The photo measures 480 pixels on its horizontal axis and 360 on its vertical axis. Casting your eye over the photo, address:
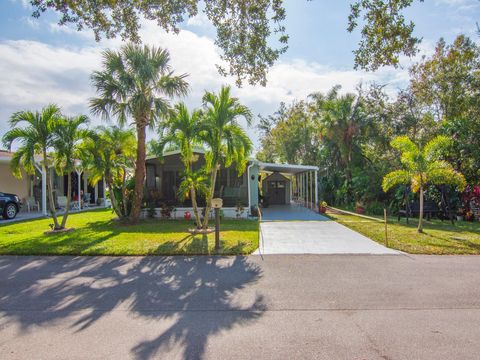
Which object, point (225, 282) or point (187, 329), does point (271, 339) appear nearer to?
point (187, 329)

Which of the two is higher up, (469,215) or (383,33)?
(383,33)

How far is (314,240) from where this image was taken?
395 inches

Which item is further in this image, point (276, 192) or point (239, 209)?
point (276, 192)

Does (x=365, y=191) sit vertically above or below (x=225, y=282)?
above

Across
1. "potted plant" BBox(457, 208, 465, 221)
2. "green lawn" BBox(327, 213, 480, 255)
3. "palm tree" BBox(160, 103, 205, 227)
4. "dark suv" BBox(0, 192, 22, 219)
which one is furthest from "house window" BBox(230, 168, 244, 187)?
"dark suv" BBox(0, 192, 22, 219)

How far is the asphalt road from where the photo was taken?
3.58m

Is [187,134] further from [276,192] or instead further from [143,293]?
[276,192]

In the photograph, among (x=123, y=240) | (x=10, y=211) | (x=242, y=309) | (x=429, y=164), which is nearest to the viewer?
(x=242, y=309)

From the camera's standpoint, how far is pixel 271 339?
3787 mm

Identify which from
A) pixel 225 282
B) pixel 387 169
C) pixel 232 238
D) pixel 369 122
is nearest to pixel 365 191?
pixel 387 169

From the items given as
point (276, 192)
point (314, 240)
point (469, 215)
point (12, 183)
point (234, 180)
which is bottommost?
point (314, 240)

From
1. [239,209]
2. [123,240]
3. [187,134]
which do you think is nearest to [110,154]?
[187,134]

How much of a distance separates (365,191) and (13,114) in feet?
56.8

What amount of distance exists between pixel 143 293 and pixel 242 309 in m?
1.72
